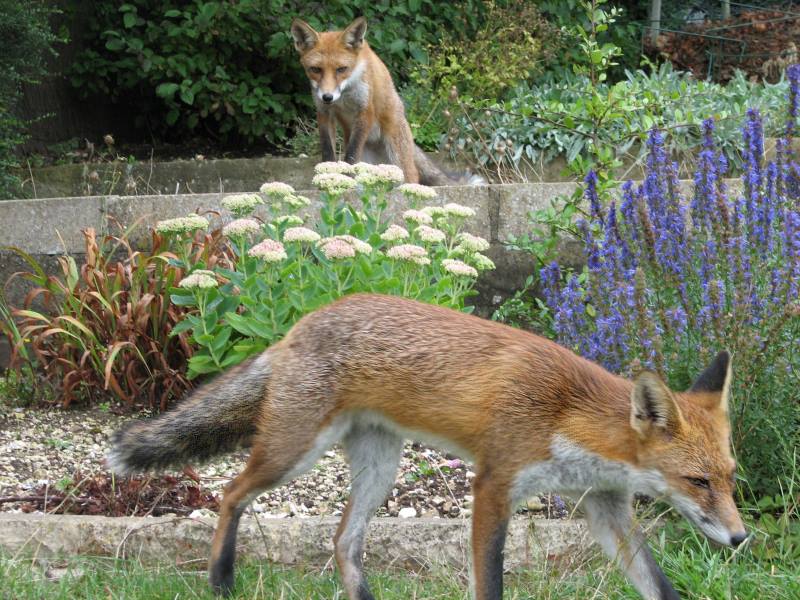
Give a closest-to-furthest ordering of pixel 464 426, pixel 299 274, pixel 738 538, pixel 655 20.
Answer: pixel 738 538 < pixel 464 426 < pixel 299 274 < pixel 655 20

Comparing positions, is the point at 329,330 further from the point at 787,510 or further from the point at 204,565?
the point at 787,510

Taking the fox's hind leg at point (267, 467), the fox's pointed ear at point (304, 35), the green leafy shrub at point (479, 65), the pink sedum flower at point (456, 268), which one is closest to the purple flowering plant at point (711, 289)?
the pink sedum flower at point (456, 268)

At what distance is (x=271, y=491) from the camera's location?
4.96m

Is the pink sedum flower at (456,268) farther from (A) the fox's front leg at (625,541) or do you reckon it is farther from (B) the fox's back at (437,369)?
(A) the fox's front leg at (625,541)

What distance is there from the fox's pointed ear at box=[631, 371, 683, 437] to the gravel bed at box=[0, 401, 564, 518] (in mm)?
1339

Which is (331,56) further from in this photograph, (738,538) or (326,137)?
(738,538)

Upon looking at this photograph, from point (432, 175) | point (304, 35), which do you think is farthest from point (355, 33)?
Result: point (432, 175)

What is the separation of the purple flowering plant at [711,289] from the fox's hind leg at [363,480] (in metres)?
1.00

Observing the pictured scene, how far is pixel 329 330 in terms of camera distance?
3674 mm

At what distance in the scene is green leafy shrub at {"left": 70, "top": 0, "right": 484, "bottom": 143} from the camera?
10797 mm

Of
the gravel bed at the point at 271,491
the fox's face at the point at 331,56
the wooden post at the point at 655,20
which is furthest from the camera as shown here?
the wooden post at the point at 655,20

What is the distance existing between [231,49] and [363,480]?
8.46 metres

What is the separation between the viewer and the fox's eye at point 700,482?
3160mm

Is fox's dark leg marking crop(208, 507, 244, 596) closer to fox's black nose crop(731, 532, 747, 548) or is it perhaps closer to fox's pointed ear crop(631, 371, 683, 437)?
fox's pointed ear crop(631, 371, 683, 437)
